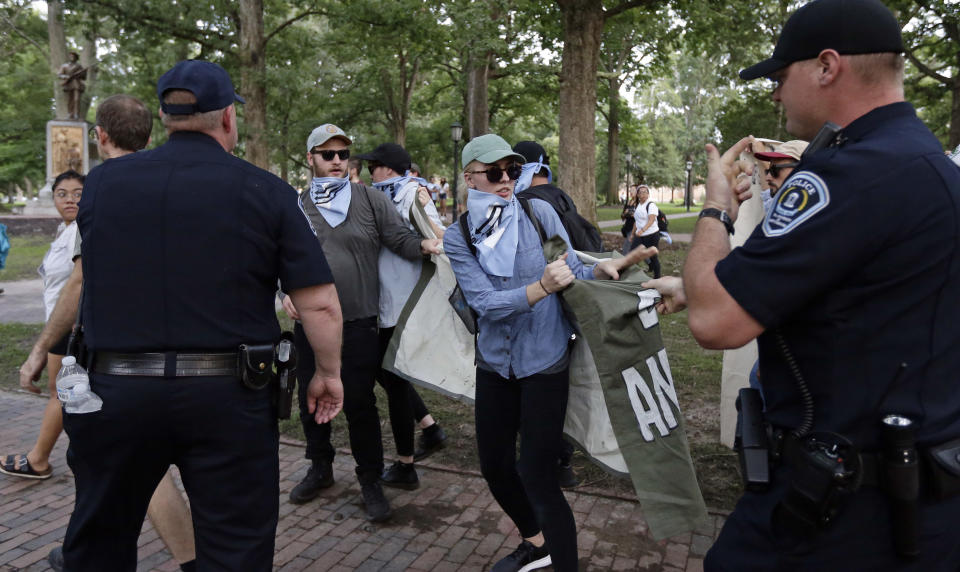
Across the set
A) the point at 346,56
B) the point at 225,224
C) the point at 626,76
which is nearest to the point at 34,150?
the point at 346,56

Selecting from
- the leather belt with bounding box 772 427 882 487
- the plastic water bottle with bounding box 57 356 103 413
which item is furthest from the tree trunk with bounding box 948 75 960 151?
the plastic water bottle with bounding box 57 356 103 413

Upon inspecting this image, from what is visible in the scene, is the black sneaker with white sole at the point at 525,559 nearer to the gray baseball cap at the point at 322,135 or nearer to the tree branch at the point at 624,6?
the gray baseball cap at the point at 322,135

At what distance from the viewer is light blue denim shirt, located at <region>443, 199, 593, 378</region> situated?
312cm

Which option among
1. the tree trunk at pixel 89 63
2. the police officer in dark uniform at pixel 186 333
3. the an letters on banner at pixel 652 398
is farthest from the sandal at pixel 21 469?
the tree trunk at pixel 89 63

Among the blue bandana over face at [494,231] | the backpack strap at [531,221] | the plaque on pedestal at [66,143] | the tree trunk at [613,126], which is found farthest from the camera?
the tree trunk at [613,126]

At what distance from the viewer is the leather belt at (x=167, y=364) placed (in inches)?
89.0

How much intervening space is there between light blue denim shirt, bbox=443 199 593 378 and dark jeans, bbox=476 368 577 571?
0.09 m

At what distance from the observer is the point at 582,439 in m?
3.35

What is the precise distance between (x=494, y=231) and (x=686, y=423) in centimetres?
322

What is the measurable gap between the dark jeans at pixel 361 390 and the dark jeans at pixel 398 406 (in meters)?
0.25

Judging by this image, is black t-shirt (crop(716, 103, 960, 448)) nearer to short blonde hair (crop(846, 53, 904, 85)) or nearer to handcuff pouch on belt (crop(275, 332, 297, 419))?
short blonde hair (crop(846, 53, 904, 85))

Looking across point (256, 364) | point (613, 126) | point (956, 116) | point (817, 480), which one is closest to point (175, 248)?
point (256, 364)

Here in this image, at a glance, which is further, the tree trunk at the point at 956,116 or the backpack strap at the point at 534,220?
the tree trunk at the point at 956,116

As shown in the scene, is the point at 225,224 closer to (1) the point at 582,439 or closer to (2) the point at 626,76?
(1) the point at 582,439
